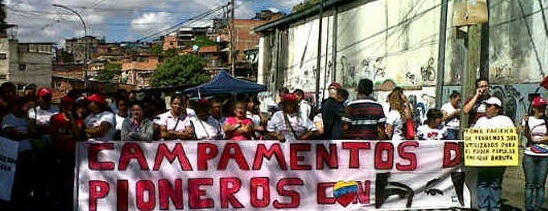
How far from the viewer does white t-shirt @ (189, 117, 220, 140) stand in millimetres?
8348

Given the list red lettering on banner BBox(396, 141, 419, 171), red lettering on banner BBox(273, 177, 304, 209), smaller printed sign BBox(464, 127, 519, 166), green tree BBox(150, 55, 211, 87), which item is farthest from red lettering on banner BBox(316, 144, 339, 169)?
green tree BBox(150, 55, 211, 87)

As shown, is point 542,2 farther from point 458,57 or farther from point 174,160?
point 174,160

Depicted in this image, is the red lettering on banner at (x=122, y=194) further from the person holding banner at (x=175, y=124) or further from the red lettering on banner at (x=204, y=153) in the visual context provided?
the red lettering on banner at (x=204, y=153)

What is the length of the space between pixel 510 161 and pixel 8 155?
228 inches

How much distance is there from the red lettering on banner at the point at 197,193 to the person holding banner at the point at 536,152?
396 centimetres

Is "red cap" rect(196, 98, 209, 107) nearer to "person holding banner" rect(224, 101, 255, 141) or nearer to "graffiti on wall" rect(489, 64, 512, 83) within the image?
"person holding banner" rect(224, 101, 255, 141)

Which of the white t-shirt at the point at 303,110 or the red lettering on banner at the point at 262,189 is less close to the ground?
the white t-shirt at the point at 303,110

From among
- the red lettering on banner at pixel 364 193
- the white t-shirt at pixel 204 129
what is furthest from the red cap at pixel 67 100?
the red lettering on banner at pixel 364 193

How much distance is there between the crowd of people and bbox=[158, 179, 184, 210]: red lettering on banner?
1.83 feet

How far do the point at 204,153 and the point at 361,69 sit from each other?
658 inches

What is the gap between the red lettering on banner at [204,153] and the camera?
25.6 ft

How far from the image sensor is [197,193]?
7.79 meters

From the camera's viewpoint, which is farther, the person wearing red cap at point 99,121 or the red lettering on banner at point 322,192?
the red lettering on banner at point 322,192

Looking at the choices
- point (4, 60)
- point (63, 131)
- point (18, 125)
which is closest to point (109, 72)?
point (4, 60)
